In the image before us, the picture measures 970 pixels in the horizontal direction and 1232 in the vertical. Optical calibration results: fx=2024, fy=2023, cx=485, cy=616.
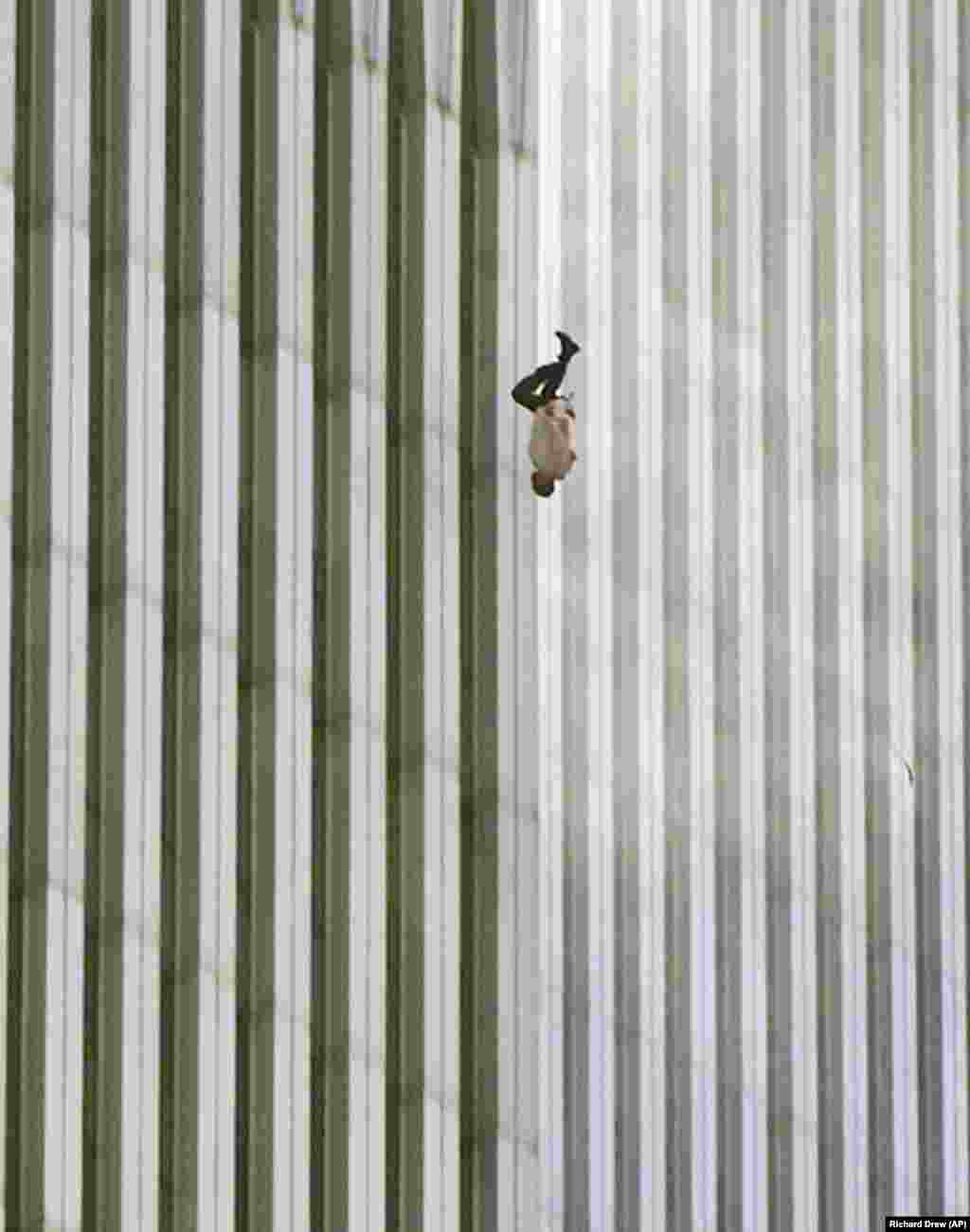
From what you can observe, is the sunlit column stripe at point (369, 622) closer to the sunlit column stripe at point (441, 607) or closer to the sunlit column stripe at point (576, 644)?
the sunlit column stripe at point (441, 607)

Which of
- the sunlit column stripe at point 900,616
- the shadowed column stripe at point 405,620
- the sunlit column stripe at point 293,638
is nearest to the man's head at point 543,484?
the shadowed column stripe at point 405,620

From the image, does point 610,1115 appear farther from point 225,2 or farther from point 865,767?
point 225,2

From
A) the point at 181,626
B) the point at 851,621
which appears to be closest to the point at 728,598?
the point at 851,621

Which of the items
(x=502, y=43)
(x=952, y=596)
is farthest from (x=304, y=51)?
(x=952, y=596)

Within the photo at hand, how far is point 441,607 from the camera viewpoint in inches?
73.4

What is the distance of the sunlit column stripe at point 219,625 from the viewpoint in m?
1.74

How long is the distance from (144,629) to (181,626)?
0.04m

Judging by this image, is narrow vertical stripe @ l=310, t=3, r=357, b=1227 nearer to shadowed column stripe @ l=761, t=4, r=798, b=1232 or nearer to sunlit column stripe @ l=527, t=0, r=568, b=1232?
sunlit column stripe @ l=527, t=0, r=568, b=1232

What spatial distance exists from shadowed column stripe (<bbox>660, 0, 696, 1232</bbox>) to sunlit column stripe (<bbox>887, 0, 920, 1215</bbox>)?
0.24 meters

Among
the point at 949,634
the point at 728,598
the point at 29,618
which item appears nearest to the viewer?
the point at 29,618

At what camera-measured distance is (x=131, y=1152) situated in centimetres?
170

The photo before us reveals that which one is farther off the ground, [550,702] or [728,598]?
[728,598]

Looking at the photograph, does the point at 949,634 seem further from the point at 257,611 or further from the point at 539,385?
the point at 257,611

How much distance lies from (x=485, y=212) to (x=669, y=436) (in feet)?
0.93
